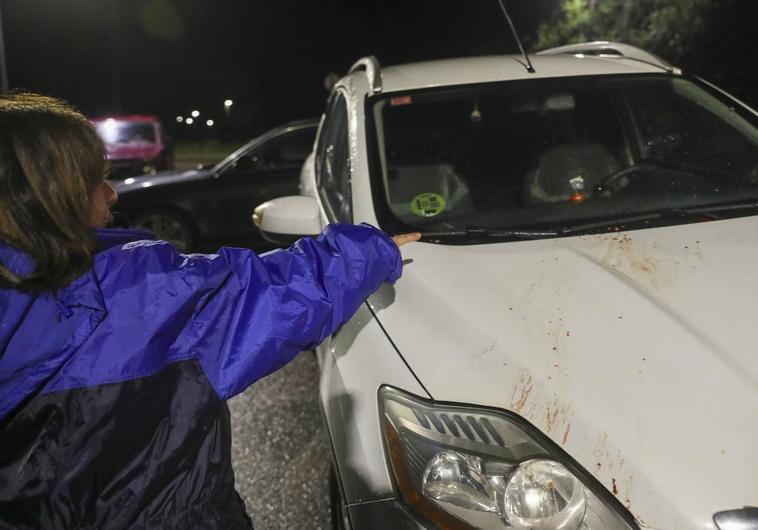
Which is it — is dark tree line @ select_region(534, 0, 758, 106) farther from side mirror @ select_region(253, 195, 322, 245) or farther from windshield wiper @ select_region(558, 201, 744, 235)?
side mirror @ select_region(253, 195, 322, 245)

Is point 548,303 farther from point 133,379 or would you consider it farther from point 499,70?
point 499,70

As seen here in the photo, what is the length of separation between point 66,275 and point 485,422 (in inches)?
35.7

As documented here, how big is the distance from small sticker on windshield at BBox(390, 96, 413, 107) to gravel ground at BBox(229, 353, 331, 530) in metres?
1.33

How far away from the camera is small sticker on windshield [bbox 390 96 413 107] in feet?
10.2

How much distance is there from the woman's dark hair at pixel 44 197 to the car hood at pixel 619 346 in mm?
838

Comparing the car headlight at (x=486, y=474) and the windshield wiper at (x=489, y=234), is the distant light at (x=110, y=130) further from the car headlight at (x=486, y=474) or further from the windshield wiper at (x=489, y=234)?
the car headlight at (x=486, y=474)

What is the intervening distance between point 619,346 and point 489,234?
0.74 meters

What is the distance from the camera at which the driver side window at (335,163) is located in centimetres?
289

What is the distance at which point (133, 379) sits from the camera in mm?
1433

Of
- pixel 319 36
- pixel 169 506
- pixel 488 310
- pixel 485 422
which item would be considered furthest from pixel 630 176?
pixel 319 36

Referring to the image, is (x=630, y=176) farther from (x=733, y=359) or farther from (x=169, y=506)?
(x=169, y=506)

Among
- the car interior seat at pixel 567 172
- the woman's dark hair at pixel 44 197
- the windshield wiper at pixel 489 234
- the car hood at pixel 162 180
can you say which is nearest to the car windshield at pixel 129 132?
the car hood at pixel 162 180

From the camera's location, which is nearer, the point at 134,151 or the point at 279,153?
the point at 279,153

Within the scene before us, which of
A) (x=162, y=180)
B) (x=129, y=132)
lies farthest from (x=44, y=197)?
(x=129, y=132)
